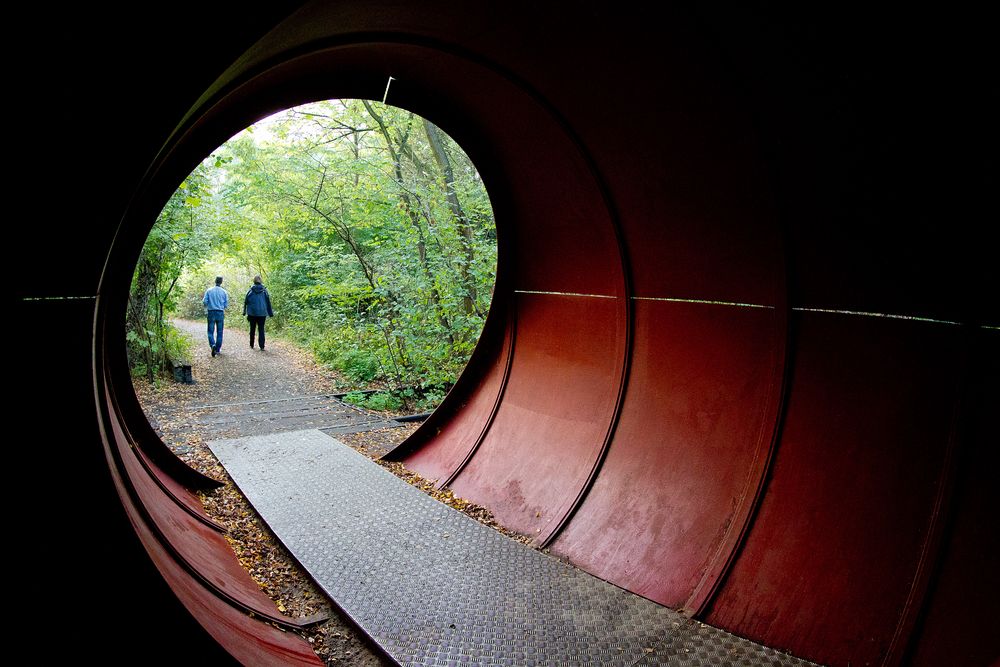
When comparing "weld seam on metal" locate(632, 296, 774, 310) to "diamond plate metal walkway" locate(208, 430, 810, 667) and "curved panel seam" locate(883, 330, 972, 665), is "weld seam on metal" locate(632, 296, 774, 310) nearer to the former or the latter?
"curved panel seam" locate(883, 330, 972, 665)

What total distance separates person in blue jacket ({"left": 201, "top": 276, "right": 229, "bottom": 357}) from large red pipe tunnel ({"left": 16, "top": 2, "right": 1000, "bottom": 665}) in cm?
894

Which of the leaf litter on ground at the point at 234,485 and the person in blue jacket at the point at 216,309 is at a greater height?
the person in blue jacket at the point at 216,309

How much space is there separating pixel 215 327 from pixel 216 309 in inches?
27.7

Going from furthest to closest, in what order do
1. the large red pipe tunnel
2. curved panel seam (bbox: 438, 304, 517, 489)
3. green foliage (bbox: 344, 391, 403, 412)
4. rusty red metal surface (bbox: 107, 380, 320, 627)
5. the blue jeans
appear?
the blue jeans
green foliage (bbox: 344, 391, 403, 412)
curved panel seam (bbox: 438, 304, 517, 489)
rusty red metal surface (bbox: 107, 380, 320, 627)
the large red pipe tunnel

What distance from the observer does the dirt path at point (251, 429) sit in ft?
13.3

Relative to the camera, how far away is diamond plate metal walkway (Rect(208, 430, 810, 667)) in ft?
12.1

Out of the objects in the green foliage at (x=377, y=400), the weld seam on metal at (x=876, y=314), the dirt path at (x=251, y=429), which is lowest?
the dirt path at (x=251, y=429)

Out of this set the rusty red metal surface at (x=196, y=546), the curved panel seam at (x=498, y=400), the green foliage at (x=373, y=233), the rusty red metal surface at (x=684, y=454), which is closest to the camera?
the rusty red metal surface at (x=196, y=546)

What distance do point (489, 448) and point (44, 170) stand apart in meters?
5.18

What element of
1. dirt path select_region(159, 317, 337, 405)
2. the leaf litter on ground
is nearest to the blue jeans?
dirt path select_region(159, 317, 337, 405)

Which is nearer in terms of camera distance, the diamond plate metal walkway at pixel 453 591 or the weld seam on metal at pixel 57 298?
the weld seam on metal at pixel 57 298

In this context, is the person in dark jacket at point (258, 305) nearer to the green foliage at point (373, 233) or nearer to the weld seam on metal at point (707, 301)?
the green foliage at point (373, 233)

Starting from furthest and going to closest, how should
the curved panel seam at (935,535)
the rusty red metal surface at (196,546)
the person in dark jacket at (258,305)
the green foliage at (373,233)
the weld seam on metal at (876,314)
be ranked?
1. the person in dark jacket at (258,305)
2. the green foliage at (373,233)
3. the weld seam on metal at (876,314)
4. the rusty red metal surface at (196,546)
5. the curved panel seam at (935,535)

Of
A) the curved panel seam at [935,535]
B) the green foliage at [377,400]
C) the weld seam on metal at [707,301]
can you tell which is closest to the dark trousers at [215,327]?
the green foliage at [377,400]
